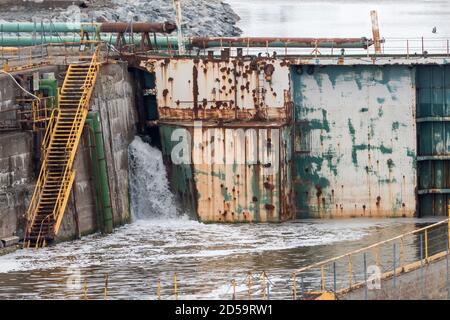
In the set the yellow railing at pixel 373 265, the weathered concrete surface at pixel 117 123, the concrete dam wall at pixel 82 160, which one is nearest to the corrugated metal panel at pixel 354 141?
the weathered concrete surface at pixel 117 123

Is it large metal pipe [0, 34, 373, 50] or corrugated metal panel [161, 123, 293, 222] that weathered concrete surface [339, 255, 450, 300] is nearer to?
corrugated metal panel [161, 123, 293, 222]

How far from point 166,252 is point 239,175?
640 centimetres

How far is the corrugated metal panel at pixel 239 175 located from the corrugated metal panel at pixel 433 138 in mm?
4637

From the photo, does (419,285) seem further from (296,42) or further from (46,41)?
(46,41)

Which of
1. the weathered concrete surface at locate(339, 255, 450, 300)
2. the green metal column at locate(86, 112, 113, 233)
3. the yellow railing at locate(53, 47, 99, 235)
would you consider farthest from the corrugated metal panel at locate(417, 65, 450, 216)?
the weathered concrete surface at locate(339, 255, 450, 300)

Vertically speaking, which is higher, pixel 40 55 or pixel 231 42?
pixel 231 42

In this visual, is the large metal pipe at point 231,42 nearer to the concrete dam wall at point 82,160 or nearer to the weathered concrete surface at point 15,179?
the concrete dam wall at point 82,160

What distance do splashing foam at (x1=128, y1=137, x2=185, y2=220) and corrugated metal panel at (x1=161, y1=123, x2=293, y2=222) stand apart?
2.27 ft

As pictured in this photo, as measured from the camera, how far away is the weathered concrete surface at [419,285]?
37125mm

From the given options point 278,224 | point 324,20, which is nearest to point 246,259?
point 278,224

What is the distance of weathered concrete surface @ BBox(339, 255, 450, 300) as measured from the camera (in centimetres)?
3712

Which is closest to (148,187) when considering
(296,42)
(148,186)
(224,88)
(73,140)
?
(148,186)

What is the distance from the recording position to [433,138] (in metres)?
55.0

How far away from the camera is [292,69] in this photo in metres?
54.9
